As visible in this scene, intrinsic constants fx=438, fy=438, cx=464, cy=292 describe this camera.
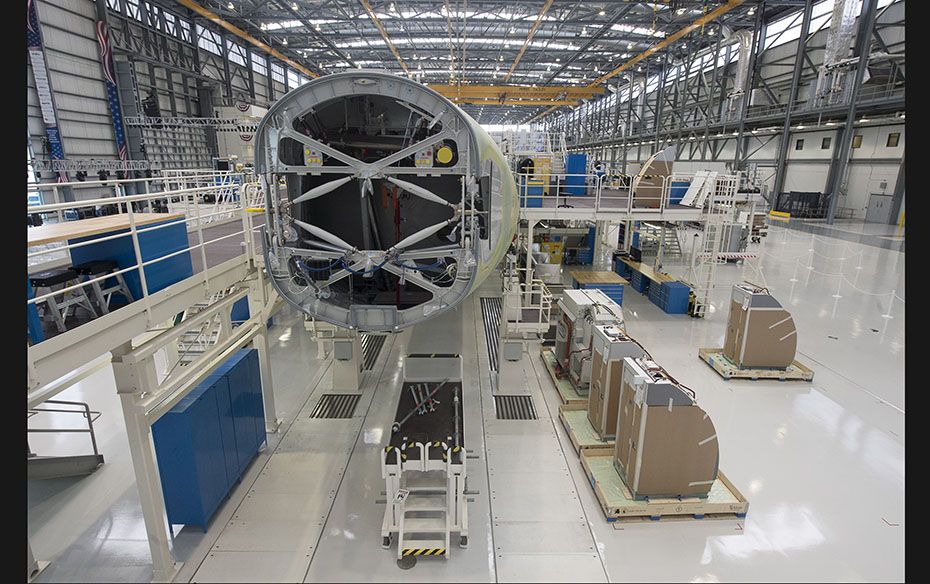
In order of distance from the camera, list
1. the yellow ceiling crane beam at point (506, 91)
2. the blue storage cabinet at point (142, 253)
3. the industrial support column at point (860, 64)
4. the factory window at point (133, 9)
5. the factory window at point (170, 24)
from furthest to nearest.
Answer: the yellow ceiling crane beam at point (506, 91) < the factory window at point (170, 24) < the factory window at point (133, 9) < the industrial support column at point (860, 64) < the blue storage cabinet at point (142, 253)

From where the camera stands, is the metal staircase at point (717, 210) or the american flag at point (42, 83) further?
the american flag at point (42, 83)

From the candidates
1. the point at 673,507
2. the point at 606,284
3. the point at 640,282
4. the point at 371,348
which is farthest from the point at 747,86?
the point at 673,507

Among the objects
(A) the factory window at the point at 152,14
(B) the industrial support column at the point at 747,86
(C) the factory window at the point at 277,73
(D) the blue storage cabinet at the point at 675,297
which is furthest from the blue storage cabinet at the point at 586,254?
(C) the factory window at the point at 277,73

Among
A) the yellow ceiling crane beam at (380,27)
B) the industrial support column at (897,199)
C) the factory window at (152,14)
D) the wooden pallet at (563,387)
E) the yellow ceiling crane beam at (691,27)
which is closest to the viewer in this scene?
the wooden pallet at (563,387)

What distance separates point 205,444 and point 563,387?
7503 millimetres

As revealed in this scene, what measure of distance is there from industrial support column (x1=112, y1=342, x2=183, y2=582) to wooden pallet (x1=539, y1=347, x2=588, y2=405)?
25.0 feet

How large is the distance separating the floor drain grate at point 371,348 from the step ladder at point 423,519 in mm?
5734

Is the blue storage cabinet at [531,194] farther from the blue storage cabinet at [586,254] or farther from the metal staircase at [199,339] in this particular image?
the metal staircase at [199,339]

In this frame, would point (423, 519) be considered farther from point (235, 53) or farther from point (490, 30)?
point (235, 53)

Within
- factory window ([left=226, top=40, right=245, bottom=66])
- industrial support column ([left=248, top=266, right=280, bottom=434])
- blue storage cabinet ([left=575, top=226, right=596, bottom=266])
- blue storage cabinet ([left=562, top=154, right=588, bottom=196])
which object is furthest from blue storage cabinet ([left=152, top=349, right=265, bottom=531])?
factory window ([left=226, top=40, right=245, bottom=66])

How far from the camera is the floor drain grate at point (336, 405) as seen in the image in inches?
386

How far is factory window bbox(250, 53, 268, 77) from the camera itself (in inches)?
1662

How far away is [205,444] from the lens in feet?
21.6

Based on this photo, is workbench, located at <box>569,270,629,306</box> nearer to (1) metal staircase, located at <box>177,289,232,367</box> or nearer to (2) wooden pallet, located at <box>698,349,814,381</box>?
(2) wooden pallet, located at <box>698,349,814,381</box>
